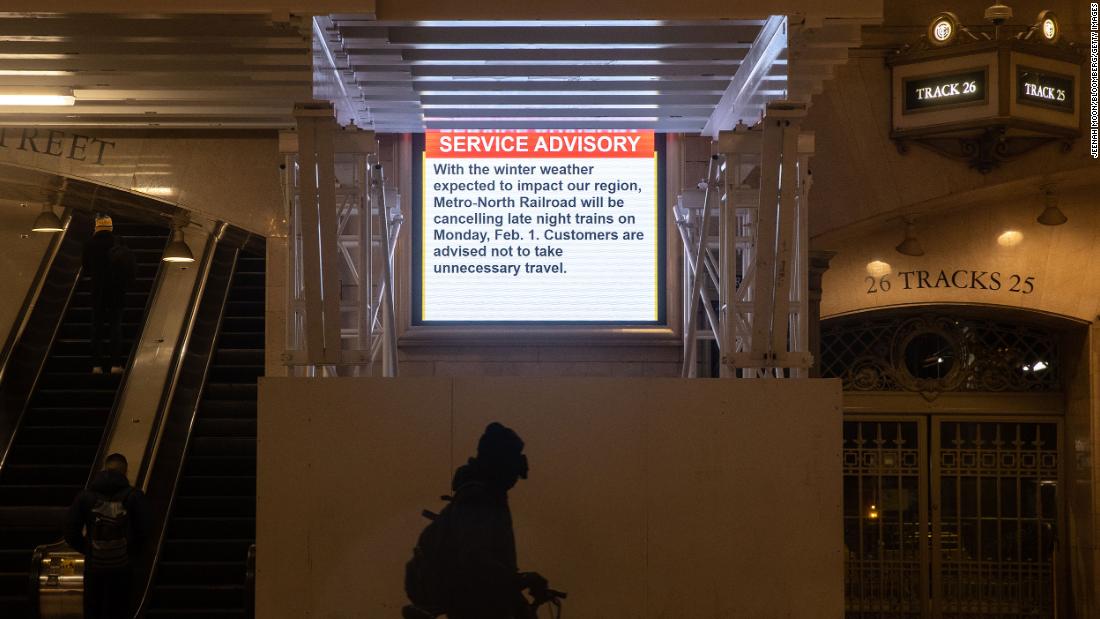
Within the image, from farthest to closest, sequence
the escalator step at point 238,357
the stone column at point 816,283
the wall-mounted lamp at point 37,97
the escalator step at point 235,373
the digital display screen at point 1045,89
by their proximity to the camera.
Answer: the escalator step at point 238,357
the escalator step at point 235,373
the stone column at point 816,283
the digital display screen at point 1045,89
the wall-mounted lamp at point 37,97

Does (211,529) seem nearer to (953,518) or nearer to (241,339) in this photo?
(241,339)

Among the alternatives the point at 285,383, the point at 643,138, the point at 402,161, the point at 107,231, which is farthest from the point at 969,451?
the point at 107,231

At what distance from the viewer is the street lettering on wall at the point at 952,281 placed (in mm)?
11797

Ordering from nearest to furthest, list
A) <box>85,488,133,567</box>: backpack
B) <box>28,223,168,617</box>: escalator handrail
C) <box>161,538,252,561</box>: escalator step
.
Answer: <box>85,488,133,567</box>: backpack → <box>28,223,168,617</box>: escalator handrail → <box>161,538,252,561</box>: escalator step

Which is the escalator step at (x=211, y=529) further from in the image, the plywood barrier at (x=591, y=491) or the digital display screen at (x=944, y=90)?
the digital display screen at (x=944, y=90)

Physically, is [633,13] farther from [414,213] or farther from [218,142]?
[218,142]

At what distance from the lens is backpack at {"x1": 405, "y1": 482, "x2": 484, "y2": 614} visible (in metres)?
7.51

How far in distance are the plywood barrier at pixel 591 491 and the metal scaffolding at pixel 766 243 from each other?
69cm

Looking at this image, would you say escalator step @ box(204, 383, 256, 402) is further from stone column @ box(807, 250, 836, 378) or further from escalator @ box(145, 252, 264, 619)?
stone column @ box(807, 250, 836, 378)

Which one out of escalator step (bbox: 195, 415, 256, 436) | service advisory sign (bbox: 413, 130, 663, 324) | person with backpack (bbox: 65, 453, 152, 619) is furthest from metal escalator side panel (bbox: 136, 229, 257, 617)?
service advisory sign (bbox: 413, 130, 663, 324)

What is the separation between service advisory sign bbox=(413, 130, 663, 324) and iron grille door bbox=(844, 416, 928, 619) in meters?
2.73

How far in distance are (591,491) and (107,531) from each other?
344 centimetres

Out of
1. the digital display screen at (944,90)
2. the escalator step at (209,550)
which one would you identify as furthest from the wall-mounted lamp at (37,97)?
the digital display screen at (944,90)

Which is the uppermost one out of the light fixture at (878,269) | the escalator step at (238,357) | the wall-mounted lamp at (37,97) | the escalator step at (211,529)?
the wall-mounted lamp at (37,97)
